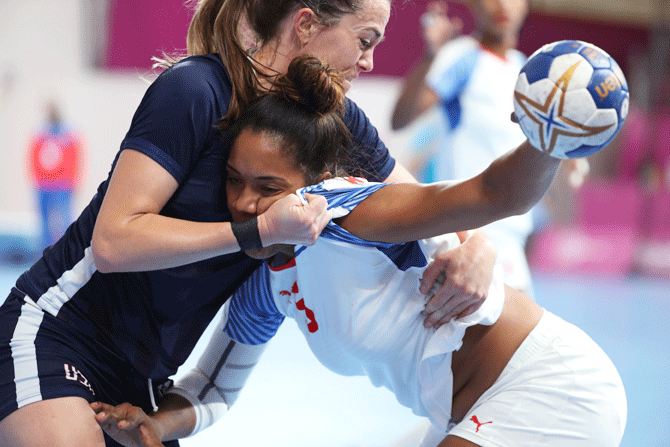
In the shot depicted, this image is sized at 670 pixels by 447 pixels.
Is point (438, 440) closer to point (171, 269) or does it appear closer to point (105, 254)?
point (171, 269)

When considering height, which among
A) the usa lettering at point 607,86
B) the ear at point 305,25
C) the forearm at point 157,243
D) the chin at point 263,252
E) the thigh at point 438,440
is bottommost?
the thigh at point 438,440

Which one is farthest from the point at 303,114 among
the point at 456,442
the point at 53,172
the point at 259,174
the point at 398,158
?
the point at 398,158

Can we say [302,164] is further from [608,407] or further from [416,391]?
[608,407]

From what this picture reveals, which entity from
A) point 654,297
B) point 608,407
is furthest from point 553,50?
point 654,297

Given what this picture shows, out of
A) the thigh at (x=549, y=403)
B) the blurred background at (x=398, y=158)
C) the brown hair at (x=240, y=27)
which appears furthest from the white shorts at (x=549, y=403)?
the blurred background at (x=398, y=158)

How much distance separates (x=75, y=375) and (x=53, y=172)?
712cm

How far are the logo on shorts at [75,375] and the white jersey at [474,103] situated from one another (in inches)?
107

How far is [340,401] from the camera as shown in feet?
13.2

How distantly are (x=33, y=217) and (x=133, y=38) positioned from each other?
8.41ft

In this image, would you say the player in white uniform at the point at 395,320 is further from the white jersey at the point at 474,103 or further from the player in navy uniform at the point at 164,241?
the white jersey at the point at 474,103

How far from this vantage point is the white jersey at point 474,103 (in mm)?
4098

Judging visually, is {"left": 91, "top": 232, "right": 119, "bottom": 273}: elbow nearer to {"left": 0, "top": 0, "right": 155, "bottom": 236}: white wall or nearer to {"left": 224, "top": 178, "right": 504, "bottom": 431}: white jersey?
{"left": 224, "top": 178, "right": 504, "bottom": 431}: white jersey

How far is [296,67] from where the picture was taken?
179 centimetres

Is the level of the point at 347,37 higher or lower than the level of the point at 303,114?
higher
